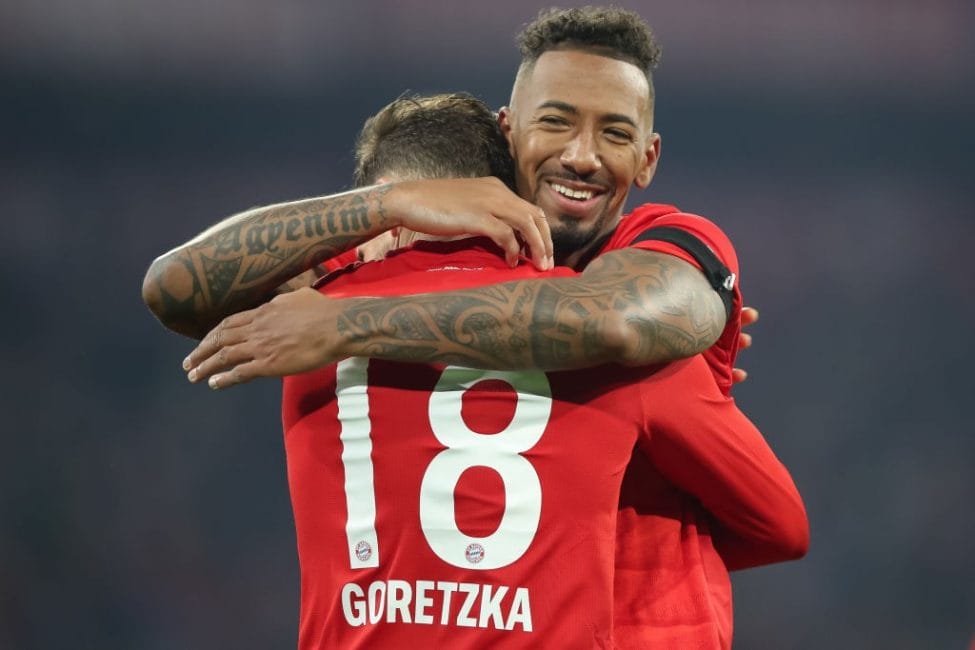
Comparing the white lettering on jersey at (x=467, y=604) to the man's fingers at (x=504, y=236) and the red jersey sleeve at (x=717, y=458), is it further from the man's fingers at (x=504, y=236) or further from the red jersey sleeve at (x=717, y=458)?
the man's fingers at (x=504, y=236)

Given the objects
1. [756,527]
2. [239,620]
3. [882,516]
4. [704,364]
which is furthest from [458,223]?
[882,516]

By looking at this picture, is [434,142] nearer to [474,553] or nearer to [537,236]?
[537,236]

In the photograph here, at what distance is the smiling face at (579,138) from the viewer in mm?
2303

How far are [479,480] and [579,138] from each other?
0.85 m

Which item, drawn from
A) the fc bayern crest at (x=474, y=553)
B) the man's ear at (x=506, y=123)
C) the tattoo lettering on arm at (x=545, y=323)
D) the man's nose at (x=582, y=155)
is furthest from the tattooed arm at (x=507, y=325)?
the man's ear at (x=506, y=123)

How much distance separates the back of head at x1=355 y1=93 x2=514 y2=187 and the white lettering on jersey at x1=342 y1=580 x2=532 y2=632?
2.26ft

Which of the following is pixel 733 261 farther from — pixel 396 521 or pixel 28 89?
pixel 28 89

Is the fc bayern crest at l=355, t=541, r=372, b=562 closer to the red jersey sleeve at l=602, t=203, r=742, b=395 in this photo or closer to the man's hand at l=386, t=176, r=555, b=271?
the man's hand at l=386, t=176, r=555, b=271

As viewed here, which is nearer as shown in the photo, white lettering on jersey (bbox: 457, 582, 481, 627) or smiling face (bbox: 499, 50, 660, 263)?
white lettering on jersey (bbox: 457, 582, 481, 627)

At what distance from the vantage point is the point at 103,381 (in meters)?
4.98

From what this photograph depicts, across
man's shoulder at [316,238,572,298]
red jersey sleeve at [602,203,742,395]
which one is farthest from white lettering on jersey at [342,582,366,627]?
red jersey sleeve at [602,203,742,395]

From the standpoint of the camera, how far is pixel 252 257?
1.88m

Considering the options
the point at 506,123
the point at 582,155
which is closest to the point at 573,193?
the point at 582,155

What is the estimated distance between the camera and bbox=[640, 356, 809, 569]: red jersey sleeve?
177 cm
